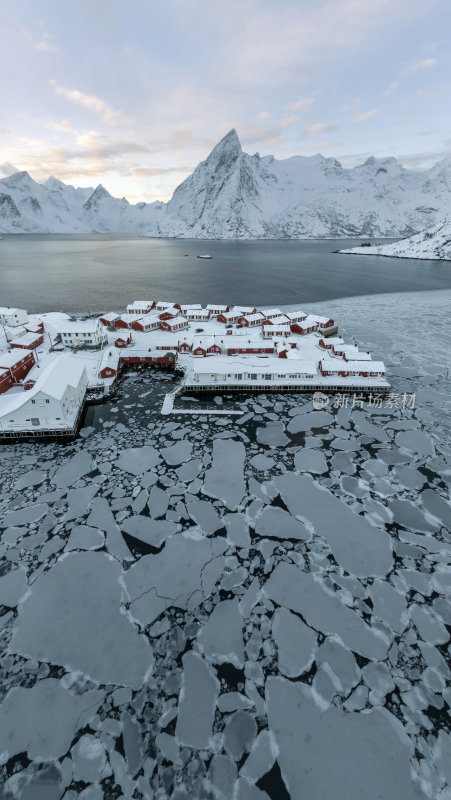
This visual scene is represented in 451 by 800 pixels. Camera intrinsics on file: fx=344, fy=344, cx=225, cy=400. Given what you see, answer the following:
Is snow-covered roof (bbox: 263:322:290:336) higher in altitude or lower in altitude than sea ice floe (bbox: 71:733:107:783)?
higher

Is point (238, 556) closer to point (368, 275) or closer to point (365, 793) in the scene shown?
point (365, 793)

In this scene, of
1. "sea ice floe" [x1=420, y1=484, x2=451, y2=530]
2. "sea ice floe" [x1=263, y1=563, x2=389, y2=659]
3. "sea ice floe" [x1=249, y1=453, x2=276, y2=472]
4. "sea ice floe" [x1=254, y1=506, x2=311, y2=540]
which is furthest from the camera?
"sea ice floe" [x1=249, y1=453, x2=276, y2=472]

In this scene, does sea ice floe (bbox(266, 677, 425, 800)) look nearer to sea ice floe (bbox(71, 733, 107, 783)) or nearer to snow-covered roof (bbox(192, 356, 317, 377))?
sea ice floe (bbox(71, 733, 107, 783))

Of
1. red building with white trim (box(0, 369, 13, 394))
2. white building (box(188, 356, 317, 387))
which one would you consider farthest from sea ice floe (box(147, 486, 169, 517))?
red building with white trim (box(0, 369, 13, 394))

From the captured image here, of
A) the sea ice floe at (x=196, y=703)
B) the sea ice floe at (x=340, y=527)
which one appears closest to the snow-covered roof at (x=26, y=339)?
the sea ice floe at (x=340, y=527)

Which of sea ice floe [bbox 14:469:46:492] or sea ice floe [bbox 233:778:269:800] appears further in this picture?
sea ice floe [bbox 14:469:46:492]

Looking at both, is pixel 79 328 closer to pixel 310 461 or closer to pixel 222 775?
pixel 310 461

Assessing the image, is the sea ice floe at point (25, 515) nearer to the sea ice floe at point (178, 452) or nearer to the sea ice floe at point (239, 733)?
the sea ice floe at point (178, 452)
